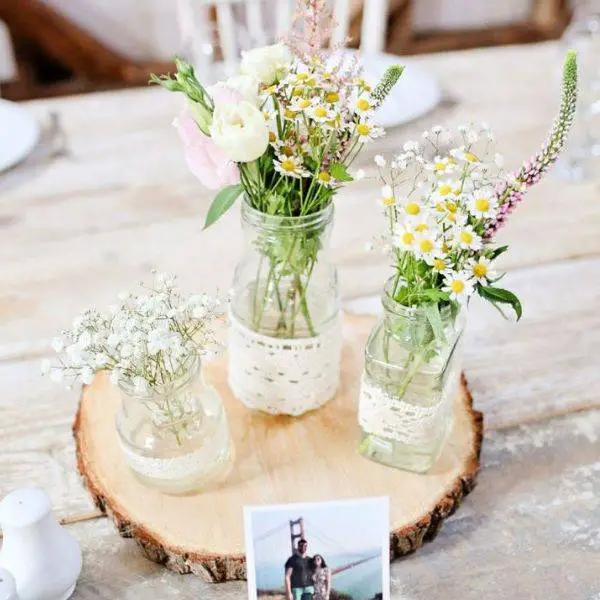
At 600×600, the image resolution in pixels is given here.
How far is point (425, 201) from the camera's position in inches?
29.1

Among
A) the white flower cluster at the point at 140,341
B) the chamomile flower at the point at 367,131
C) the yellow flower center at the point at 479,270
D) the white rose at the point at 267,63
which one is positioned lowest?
the white flower cluster at the point at 140,341

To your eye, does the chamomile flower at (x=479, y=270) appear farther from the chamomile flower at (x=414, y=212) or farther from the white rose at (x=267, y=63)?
the white rose at (x=267, y=63)

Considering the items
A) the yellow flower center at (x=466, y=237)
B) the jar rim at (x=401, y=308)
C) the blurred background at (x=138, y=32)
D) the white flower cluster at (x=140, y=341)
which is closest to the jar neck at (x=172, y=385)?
the white flower cluster at (x=140, y=341)

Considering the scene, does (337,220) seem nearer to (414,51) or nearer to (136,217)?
(136,217)

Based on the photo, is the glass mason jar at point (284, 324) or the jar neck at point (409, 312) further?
the glass mason jar at point (284, 324)

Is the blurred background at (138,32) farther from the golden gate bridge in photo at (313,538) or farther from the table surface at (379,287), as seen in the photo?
the golden gate bridge in photo at (313,538)

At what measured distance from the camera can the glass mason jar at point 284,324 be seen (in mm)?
885

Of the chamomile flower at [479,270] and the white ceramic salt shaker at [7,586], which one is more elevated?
the chamomile flower at [479,270]

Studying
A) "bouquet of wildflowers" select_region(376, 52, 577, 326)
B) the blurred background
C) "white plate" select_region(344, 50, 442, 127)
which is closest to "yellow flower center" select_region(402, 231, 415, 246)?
"bouquet of wildflowers" select_region(376, 52, 577, 326)

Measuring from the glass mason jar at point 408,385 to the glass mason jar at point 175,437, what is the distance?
0.18 metres

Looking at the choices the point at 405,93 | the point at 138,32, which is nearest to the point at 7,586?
the point at 405,93

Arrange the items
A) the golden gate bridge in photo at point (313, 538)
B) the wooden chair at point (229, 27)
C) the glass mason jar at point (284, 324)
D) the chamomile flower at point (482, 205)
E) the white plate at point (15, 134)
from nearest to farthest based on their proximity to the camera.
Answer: the chamomile flower at point (482, 205) < the golden gate bridge in photo at point (313, 538) < the glass mason jar at point (284, 324) < the white plate at point (15, 134) < the wooden chair at point (229, 27)

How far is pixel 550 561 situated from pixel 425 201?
437 mm

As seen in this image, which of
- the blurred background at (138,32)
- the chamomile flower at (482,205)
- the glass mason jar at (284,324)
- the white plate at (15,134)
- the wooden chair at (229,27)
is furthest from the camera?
the blurred background at (138,32)
